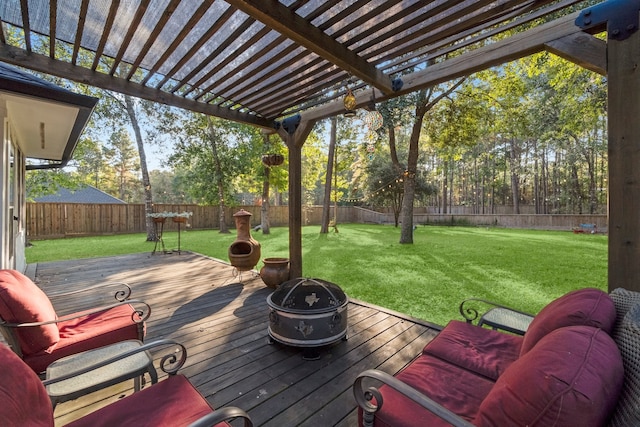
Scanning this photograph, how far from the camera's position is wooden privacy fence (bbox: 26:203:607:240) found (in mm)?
11359

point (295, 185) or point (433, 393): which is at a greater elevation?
point (295, 185)

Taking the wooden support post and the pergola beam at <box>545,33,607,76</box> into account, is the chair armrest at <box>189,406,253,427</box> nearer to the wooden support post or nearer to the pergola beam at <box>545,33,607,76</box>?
the wooden support post

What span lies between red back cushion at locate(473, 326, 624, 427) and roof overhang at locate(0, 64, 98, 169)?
12.8 feet

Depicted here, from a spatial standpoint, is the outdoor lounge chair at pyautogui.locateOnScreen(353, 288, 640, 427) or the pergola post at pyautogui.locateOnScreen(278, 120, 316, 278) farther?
the pergola post at pyautogui.locateOnScreen(278, 120, 316, 278)

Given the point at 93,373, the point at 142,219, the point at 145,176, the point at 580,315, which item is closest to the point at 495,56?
the point at 580,315

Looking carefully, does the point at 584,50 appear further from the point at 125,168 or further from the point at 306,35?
the point at 125,168

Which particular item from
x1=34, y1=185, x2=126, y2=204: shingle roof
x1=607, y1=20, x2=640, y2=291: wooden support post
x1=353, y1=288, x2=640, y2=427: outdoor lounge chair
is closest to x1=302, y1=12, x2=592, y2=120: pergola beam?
x1=607, y1=20, x2=640, y2=291: wooden support post

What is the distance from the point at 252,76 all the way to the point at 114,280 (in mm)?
4529

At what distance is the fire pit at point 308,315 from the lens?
7.97 feet

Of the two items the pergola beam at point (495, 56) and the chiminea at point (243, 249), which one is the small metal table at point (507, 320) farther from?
the chiminea at point (243, 249)

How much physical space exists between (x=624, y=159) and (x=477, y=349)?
155cm

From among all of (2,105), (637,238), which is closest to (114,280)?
(2,105)

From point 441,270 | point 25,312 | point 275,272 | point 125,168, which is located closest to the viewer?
point 25,312

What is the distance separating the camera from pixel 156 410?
4.36ft
